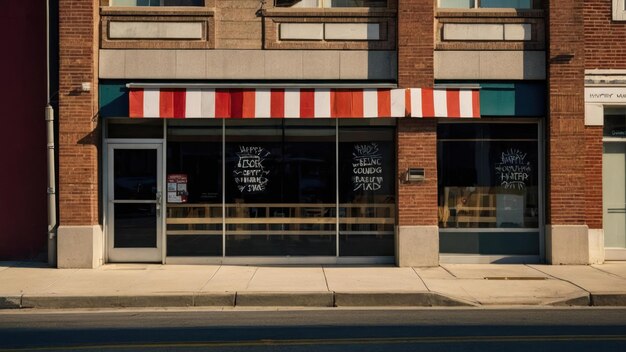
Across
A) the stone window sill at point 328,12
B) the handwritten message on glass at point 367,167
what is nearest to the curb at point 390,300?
the handwritten message on glass at point 367,167

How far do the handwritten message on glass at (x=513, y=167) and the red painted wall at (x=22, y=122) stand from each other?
9253 mm

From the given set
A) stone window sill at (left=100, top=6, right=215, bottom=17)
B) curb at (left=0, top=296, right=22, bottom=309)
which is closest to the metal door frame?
stone window sill at (left=100, top=6, right=215, bottom=17)

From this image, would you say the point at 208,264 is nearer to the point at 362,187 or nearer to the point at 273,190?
the point at 273,190

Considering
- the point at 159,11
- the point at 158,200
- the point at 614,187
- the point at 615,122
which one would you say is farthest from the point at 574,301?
the point at 159,11

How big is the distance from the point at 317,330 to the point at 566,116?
7809mm

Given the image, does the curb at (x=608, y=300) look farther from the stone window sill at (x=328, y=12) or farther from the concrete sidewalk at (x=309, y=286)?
the stone window sill at (x=328, y=12)

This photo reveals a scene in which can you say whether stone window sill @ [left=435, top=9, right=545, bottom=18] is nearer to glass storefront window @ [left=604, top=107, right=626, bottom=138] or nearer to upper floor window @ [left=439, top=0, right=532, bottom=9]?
upper floor window @ [left=439, top=0, right=532, bottom=9]

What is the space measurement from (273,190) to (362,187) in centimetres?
180

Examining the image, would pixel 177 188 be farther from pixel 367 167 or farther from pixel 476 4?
pixel 476 4

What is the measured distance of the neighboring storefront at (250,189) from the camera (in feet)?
46.3

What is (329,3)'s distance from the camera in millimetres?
14102

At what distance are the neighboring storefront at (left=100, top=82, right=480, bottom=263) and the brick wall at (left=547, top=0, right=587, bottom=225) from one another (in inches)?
125

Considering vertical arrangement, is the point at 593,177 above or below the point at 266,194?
above

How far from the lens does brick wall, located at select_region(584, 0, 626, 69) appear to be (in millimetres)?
14078
